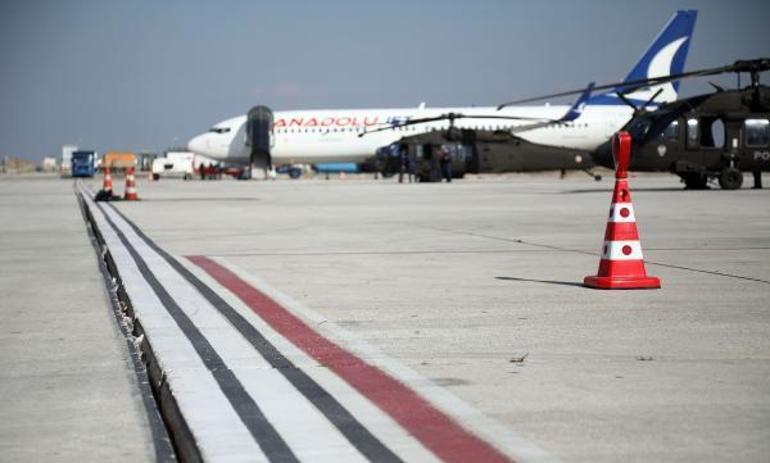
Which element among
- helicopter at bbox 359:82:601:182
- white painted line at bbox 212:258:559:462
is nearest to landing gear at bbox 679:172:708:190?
helicopter at bbox 359:82:601:182

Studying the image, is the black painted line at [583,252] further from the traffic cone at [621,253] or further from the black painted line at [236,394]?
the black painted line at [236,394]

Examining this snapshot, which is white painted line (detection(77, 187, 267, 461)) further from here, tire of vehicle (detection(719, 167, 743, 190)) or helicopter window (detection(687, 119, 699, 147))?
tire of vehicle (detection(719, 167, 743, 190))

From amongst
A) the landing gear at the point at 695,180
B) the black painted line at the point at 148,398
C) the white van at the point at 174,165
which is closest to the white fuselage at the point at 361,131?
the landing gear at the point at 695,180

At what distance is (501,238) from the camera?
14781 mm

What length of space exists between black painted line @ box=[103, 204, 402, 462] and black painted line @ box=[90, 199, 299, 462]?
0.76 feet

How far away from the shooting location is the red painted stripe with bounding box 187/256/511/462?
4.09 metres

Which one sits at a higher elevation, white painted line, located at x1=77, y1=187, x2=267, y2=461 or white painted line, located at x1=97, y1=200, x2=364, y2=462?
white painted line, located at x1=77, y1=187, x2=267, y2=461

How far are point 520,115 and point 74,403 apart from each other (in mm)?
53187

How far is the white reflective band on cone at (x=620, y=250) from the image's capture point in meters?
9.19

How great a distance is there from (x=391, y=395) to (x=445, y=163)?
44038 mm

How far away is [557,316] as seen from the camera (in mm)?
7594

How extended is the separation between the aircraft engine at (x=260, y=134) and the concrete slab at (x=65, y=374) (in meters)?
50.9

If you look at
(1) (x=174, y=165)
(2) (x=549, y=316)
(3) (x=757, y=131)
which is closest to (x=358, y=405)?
(2) (x=549, y=316)

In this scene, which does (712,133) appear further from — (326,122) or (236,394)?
(326,122)
